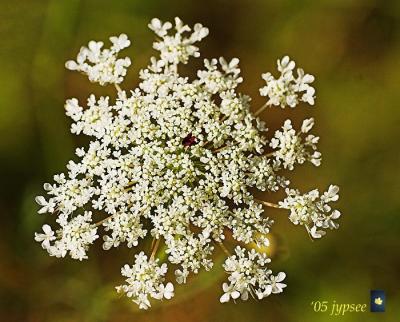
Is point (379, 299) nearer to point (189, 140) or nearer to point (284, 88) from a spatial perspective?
point (284, 88)

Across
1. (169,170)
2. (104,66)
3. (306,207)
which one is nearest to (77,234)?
(169,170)

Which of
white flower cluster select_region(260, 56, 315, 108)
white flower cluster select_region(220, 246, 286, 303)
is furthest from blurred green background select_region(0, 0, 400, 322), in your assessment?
white flower cluster select_region(260, 56, 315, 108)

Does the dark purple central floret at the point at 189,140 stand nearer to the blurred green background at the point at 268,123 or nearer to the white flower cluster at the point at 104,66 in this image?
the white flower cluster at the point at 104,66

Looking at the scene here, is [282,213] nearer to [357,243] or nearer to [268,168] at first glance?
[357,243]

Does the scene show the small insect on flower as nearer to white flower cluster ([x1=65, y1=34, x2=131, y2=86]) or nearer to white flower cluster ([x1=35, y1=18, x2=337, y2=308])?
white flower cluster ([x1=35, y1=18, x2=337, y2=308])

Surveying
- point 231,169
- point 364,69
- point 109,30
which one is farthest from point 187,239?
point 364,69

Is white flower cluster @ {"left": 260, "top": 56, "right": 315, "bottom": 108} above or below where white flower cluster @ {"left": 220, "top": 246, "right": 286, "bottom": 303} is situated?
above
